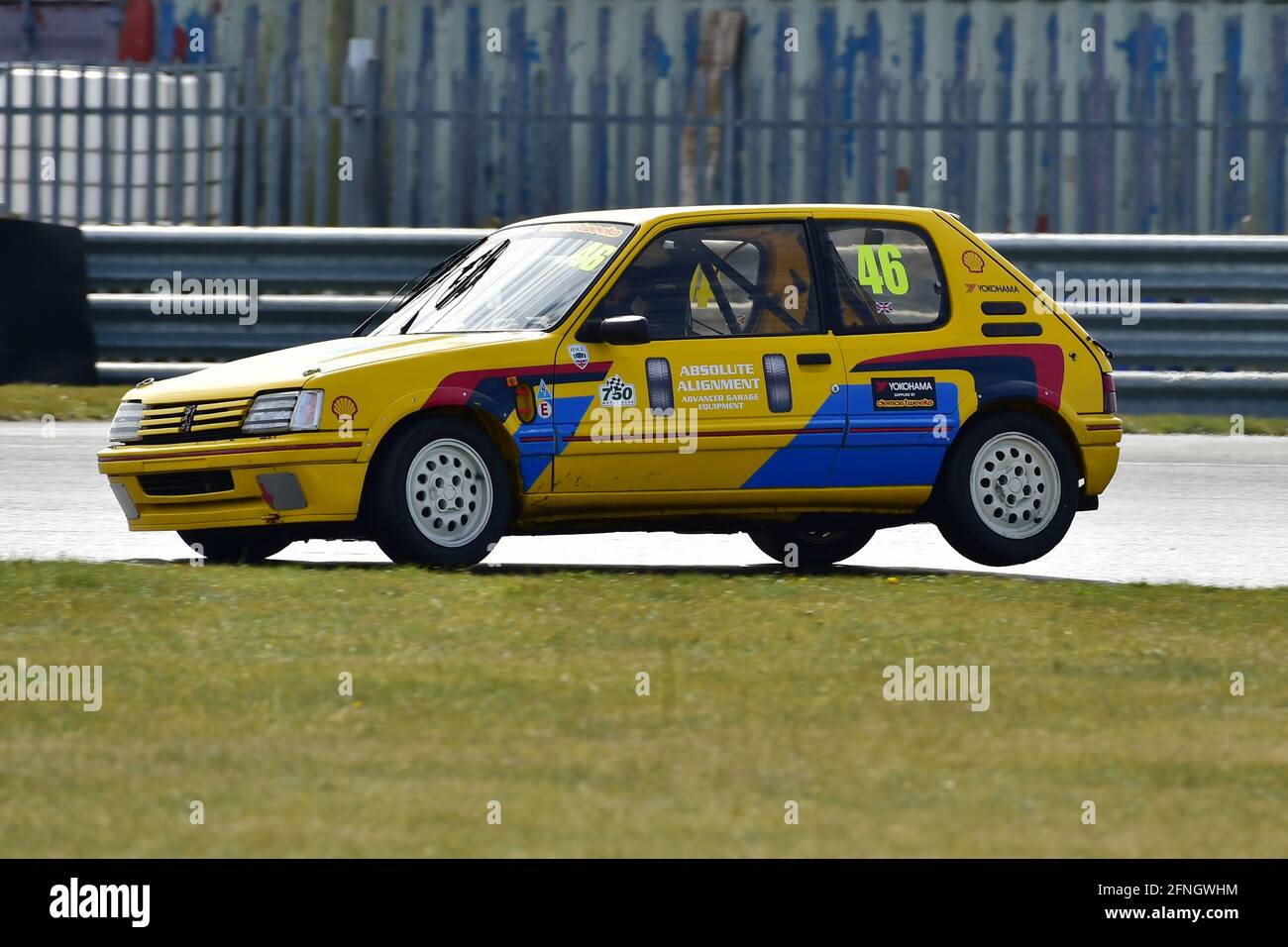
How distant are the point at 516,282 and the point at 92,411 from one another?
6.20 meters

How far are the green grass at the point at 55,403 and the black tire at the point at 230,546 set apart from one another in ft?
18.6

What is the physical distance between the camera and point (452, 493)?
9.22 metres

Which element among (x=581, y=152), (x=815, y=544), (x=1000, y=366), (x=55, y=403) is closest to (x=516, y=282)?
(x=815, y=544)

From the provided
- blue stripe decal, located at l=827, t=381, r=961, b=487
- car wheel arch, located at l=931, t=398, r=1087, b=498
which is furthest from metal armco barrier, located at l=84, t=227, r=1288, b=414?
blue stripe decal, located at l=827, t=381, r=961, b=487

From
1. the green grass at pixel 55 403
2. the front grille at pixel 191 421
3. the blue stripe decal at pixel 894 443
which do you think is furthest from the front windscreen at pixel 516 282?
the green grass at pixel 55 403

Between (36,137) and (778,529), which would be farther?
(36,137)

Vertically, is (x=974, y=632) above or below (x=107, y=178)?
below

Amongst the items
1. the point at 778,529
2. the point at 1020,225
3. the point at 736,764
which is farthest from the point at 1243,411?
the point at 736,764

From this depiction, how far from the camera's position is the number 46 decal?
10.0 meters

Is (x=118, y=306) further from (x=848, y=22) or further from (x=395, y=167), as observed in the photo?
(x=848, y=22)

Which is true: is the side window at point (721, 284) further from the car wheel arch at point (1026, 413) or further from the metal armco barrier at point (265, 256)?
the metal armco barrier at point (265, 256)

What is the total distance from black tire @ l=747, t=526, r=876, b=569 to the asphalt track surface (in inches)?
2.8

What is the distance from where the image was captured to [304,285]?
52.6ft
